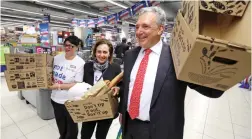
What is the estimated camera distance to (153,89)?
1.16m

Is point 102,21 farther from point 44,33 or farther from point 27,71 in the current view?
point 27,71

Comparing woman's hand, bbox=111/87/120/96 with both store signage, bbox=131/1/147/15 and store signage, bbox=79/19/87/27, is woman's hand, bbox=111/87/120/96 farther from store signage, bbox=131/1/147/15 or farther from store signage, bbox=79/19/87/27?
store signage, bbox=79/19/87/27

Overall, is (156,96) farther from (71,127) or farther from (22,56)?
(22,56)

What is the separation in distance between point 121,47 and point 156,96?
6.60 meters

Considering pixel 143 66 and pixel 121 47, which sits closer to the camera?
pixel 143 66

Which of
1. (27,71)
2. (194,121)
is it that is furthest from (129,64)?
(194,121)

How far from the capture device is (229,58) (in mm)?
640

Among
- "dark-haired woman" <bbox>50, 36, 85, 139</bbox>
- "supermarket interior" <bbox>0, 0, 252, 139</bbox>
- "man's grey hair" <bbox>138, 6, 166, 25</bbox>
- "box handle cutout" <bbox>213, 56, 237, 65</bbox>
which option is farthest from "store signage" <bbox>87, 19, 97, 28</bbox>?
"box handle cutout" <bbox>213, 56, 237, 65</bbox>

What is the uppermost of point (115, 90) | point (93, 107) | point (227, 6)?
point (227, 6)

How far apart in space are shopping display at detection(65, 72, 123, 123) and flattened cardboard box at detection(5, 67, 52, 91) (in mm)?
640

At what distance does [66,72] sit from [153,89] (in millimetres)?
1082

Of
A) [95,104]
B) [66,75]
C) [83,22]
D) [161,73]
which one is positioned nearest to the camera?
[161,73]

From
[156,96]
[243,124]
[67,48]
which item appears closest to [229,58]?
[156,96]

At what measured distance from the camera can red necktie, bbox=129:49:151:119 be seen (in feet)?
4.00
